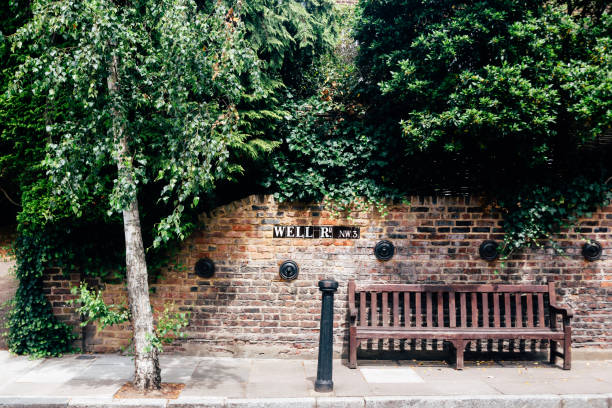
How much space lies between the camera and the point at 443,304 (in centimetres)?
602

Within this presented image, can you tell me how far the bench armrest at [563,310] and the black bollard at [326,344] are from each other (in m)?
3.21

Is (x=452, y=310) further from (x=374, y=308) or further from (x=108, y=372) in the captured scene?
(x=108, y=372)

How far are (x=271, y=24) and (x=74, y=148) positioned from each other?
315 cm

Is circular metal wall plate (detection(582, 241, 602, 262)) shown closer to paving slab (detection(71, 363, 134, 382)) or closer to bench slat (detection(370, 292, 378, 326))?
bench slat (detection(370, 292, 378, 326))

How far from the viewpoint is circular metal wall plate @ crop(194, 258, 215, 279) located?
590cm

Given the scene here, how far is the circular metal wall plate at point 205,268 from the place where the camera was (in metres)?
5.90

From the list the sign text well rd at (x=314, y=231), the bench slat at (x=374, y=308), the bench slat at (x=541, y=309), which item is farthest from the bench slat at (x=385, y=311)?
the bench slat at (x=541, y=309)

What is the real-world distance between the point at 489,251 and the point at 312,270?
2615mm

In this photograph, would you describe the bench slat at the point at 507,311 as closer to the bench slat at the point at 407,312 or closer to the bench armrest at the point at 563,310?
the bench armrest at the point at 563,310

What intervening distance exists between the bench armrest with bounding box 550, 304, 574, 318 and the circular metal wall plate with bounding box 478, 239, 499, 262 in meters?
0.98

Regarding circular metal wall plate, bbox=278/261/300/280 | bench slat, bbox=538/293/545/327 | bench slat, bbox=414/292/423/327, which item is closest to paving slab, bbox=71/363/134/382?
circular metal wall plate, bbox=278/261/300/280

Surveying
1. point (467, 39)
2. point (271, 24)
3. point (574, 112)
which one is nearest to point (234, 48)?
point (271, 24)

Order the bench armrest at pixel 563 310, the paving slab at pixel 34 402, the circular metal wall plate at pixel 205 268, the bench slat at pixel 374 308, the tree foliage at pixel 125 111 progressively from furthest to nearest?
the circular metal wall plate at pixel 205 268 → the bench slat at pixel 374 308 → the bench armrest at pixel 563 310 → the paving slab at pixel 34 402 → the tree foliage at pixel 125 111

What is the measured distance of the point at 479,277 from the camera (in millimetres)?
6070
